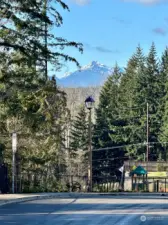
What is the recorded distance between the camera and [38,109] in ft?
100

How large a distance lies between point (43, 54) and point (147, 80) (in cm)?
5453

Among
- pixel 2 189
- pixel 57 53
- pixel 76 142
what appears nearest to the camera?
pixel 2 189

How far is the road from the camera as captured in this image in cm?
1320

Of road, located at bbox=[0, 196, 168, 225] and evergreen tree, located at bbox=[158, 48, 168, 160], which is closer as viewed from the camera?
road, located at bbox=[0, 196, 168, 225]

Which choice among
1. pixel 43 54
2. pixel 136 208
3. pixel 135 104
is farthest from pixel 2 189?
pixel 135 104

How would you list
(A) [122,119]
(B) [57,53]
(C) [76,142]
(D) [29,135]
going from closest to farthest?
1. (B) [57,53]
2. (D) [29,135]
3. (C) [76,142]
4. (A) [122,119]

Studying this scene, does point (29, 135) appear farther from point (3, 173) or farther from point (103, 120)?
point (103, 120)

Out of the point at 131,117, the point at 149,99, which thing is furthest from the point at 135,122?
the point at 149,99

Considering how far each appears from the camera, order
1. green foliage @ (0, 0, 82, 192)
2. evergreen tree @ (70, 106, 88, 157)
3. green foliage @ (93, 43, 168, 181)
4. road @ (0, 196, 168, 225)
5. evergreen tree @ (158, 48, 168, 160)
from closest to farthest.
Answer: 1. road @ (0, 196, 168, 225)
2. green foliage @ (0, 0, 82, 192)
3. evergreen tree @ (158, 48, 168, 160)
4. green foliage @ (93, 43, 168, 181)
5. evergreen tree @ (70, 106, 88, 157)

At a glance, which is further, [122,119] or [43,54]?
[122,119]

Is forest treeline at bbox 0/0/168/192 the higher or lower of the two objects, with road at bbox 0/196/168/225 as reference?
higher

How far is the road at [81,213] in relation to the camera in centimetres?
1320

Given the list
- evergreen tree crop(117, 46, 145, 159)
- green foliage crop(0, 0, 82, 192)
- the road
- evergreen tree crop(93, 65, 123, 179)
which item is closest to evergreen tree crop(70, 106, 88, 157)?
evergreen tree crop(93, 65, 123, 179)

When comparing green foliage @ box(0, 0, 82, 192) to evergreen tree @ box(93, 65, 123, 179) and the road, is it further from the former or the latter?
evergreen tree @ box(93, 65, 123, 179)
